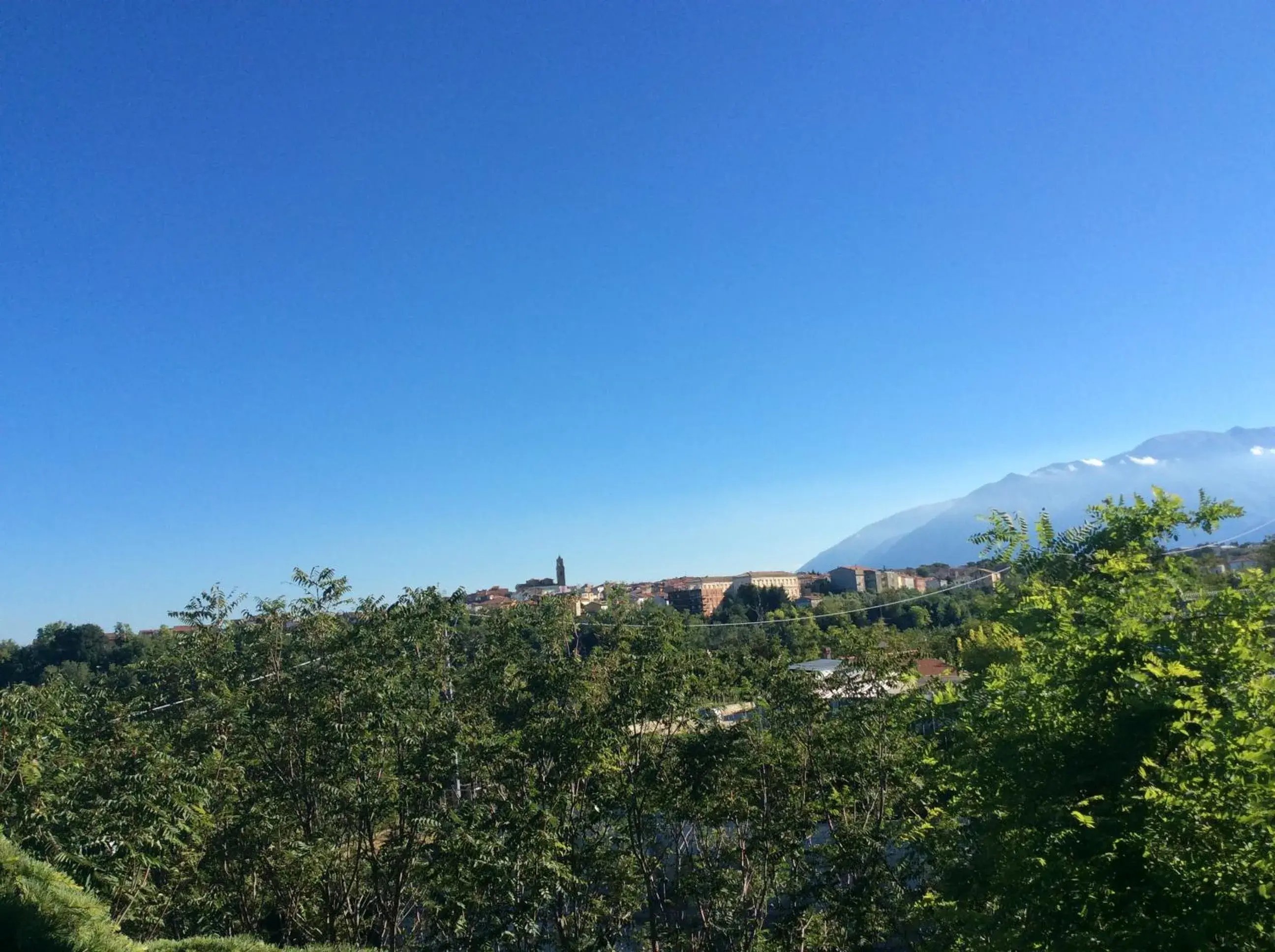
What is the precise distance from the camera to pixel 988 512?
344 inches

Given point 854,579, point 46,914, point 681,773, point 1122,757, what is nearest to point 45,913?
point 46,914

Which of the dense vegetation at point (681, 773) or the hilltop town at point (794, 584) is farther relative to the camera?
the hilltop town at point (794, 584)

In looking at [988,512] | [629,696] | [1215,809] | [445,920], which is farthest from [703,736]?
[1215,809]

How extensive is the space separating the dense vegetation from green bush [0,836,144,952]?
2289mm

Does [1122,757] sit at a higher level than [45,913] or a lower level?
higher

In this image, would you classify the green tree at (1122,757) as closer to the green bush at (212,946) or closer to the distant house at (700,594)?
the green bush at (212,946)

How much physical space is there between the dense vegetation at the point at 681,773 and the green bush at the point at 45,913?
2289mm

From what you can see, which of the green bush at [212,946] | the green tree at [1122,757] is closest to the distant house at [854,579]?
the green tree at [1122,757]

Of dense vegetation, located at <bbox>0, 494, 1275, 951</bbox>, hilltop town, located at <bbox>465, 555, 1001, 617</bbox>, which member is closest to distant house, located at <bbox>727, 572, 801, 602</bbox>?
hilltop town, located at <bbox>465, 555, 1001, 617</bbox>

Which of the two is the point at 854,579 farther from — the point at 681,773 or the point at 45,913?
the point at 45,913

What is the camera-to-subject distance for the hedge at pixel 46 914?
563 centimetres

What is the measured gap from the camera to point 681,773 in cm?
1245

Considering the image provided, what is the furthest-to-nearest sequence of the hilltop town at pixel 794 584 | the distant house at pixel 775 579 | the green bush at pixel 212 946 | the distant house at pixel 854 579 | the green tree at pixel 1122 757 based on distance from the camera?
the distant house at pixel 775 579 → the distant house at pixel 854 579 → the hilltop town at pixel 794 584 → the green bush at pixel 212 946 → the green tree at pixel 1122 757

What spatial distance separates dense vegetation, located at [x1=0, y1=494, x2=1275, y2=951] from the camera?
5480 millimetres
